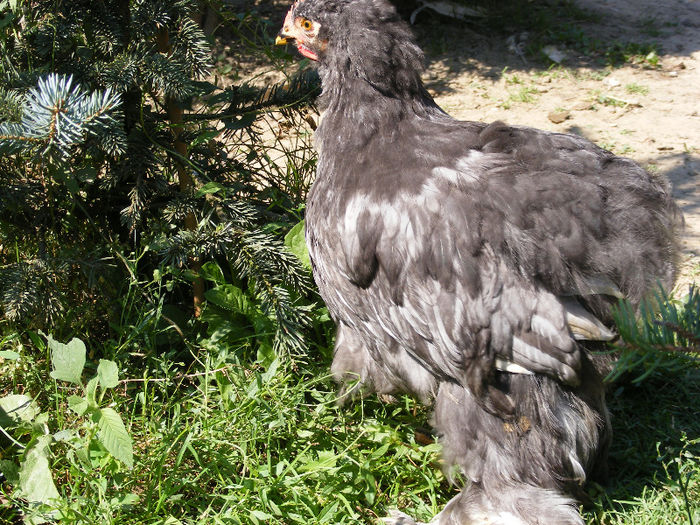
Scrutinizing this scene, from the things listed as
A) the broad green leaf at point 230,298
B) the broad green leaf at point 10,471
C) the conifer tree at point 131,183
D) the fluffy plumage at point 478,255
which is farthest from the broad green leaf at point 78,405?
the fluffy plumage at point 478,255

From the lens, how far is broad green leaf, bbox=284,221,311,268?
3.19 meters

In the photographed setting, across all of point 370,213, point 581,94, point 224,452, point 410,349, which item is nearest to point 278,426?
point 224,452

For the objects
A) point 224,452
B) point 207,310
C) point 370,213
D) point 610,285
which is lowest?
point 224,452

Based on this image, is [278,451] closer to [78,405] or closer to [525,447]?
[78,405]

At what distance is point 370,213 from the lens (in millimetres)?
2443

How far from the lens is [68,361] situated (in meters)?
2.60

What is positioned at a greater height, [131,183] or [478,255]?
[131,183]

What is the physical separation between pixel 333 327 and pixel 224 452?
921mm

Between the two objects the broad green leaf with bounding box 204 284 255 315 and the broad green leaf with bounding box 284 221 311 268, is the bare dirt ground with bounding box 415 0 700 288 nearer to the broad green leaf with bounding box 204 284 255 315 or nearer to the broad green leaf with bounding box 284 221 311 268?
the broad green leaf with bounding box 284 221 311 268

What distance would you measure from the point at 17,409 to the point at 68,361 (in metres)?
0.42

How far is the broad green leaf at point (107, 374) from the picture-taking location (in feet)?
8.55

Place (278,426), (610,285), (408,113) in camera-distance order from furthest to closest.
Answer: (278,426), (408,113), (610,285)

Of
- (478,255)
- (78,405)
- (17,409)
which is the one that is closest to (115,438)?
(78,405)

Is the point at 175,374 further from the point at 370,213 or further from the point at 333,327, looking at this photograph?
the point at 370,213
